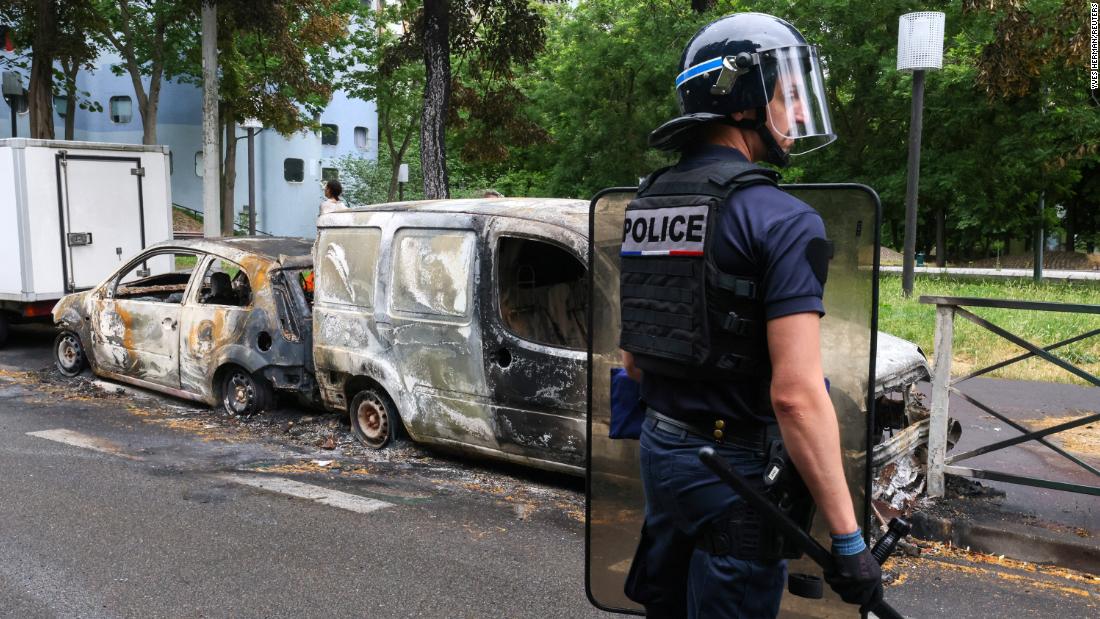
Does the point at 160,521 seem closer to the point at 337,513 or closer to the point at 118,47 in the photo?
the point at 337,513

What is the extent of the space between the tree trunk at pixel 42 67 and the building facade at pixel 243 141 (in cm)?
1125

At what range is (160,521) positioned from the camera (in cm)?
512

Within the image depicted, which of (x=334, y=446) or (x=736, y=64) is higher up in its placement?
(x=736, y=64)

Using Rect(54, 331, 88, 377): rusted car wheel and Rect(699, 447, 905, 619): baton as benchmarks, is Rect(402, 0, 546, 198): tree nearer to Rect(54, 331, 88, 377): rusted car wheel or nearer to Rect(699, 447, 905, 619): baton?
Rect(54, 331, 88, 377): rusted car wheel

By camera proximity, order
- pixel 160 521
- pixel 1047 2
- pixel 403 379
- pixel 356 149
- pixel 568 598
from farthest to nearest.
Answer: pixel 356 149 → pixel 1047 2 → pixel 403 379 → pixel 160 521 → pixel 568 598

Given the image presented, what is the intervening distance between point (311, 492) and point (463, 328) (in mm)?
1328

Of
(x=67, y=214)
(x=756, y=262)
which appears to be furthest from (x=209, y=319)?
(x=756, y=262)

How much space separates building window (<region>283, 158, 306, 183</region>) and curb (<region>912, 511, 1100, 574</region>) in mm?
34101

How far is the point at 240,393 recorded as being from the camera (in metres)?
7.64

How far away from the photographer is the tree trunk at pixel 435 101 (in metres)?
13.5

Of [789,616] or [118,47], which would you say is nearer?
[789,616]

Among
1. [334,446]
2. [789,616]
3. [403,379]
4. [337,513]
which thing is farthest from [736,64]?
[334,446]

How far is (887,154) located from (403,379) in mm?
19649

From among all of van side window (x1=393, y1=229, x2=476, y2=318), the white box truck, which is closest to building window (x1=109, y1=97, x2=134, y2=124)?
the white box truck
